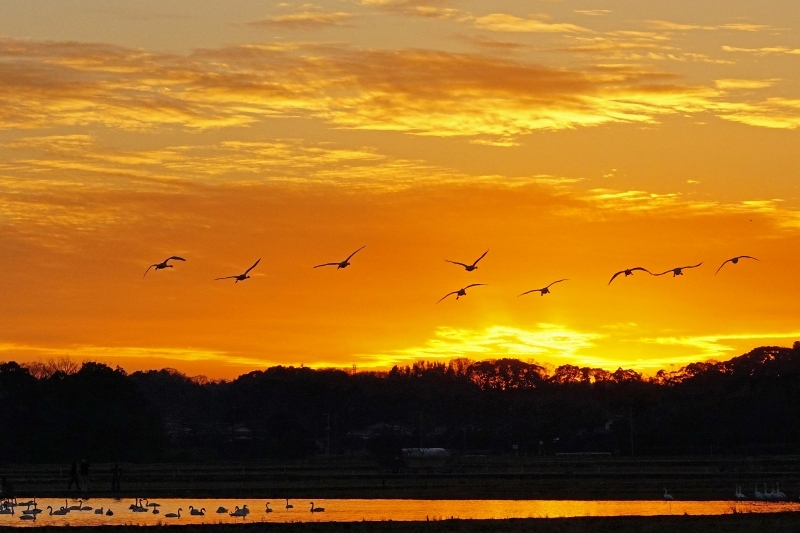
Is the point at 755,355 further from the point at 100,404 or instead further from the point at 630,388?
the point at 100,404

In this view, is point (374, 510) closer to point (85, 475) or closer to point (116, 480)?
point (116, 480)

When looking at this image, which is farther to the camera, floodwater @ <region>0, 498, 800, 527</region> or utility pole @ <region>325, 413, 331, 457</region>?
utility pole @ <region>325, 413, 331, 457</region>

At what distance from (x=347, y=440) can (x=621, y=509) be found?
90481 millimetres

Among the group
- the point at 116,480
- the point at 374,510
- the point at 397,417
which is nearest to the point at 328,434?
the point at 397,417

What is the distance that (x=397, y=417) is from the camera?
154125 millimetres

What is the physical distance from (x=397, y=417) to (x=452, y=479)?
80.5 m

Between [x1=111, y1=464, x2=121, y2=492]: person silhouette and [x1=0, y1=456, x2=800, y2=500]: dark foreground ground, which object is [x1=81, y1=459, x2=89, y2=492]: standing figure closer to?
[x1=0, y1=456, x2=800, y2=500]: dark foreground ground

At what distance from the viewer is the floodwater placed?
47.7 metres

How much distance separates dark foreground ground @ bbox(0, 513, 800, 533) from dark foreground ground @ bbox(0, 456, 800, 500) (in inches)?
600

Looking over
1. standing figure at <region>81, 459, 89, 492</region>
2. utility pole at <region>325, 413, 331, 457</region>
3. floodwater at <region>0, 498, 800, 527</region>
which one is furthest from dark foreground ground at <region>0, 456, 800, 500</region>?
utility pole at <region>325, 413, 331, 457</region>

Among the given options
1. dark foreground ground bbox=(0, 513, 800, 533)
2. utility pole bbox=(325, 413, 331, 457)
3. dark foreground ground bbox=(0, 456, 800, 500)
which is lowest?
dark foreground ground bbox=(0, 513, 800, 533)

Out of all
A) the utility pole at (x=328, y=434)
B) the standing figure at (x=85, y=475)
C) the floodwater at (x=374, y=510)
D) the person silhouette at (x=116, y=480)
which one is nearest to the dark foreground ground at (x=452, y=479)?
the person silhouette at (x=116, y=480)

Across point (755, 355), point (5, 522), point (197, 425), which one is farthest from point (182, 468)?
point (755, 355)

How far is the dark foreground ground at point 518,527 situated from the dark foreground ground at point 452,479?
15248 mm
